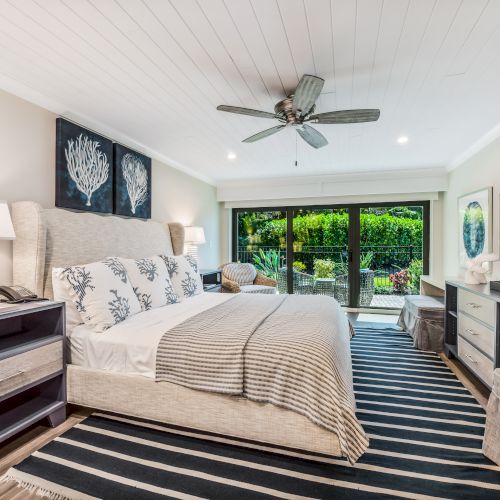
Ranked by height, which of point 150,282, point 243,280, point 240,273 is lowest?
point 243,280

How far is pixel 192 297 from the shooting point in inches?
132

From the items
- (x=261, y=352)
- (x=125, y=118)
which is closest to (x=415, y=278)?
(x=261, y=352)

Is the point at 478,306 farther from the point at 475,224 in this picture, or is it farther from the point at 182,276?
the point at 182,276

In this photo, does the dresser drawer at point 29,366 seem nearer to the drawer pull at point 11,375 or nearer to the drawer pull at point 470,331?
the drawer pull at point 11,375

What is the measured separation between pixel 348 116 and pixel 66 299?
243 cm

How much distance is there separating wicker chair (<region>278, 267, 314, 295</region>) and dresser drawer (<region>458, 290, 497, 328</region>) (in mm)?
2975

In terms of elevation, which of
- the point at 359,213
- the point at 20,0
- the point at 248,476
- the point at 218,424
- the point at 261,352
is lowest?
the point at 248,476

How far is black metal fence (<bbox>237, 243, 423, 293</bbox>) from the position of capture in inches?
211

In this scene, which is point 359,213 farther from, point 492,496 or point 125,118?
point 492,496

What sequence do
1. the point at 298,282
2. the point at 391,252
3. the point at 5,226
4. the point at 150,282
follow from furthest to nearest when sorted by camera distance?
the point at 298,282 < the point at 391,252 < the point at 150,282 < the point at 5,226

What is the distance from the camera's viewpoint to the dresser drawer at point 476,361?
2.36 meters

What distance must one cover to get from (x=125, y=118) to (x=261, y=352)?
2533 millimetres

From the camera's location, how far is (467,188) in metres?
4.09

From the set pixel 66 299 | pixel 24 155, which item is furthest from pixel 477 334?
pixel 24 155
